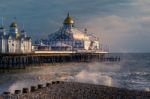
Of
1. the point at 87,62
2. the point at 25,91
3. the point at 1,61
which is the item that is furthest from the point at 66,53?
the point at 25,91

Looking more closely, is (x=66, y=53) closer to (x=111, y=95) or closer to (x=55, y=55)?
(x=55, y=55)

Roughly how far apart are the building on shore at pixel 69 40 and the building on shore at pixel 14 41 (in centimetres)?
1941

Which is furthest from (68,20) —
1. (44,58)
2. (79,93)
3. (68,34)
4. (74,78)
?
(79,93)

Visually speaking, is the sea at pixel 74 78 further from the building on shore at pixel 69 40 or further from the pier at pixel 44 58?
the building on shore at pixel 69 40

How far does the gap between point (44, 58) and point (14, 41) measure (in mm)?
7286

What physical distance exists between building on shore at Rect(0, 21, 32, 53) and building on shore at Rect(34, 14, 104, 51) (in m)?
19.4

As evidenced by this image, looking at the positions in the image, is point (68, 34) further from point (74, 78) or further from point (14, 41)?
point (74, 78)

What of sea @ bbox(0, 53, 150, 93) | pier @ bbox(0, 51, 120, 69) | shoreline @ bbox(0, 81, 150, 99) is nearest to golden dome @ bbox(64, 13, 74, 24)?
pier @ bbox(0, 51, 120, 69)

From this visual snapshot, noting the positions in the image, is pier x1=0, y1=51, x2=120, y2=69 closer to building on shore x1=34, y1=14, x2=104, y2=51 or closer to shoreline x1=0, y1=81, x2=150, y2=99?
building on shore x1=34, y1=14, x2=104, y2=51

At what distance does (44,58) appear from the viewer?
274ft

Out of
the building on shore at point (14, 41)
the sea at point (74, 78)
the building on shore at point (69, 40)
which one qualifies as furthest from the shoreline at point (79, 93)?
the building on shore at point (69, 40)

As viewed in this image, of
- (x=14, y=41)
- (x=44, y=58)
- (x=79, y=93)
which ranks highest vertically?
A: (x=14, y=41)

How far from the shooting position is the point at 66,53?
97.2m

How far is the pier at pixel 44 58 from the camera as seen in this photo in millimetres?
68188
